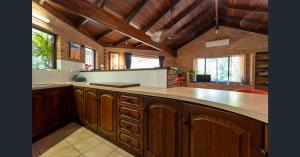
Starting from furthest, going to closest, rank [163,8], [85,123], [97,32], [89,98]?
[97,32]
[163,8]
[85,123]
[89,98]

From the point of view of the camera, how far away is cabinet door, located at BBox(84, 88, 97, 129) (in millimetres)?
2378

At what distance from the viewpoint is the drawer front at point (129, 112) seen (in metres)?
1.72

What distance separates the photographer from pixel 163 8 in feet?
14.3

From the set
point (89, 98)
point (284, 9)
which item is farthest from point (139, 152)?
point (284, 9)

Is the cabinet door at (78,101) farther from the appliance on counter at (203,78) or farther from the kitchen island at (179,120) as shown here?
the appliance on counter at (203,78)

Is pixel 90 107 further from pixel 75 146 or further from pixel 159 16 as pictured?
pixel 159 16

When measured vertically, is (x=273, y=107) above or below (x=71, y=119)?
above

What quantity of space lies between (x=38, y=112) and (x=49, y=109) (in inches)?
8.1

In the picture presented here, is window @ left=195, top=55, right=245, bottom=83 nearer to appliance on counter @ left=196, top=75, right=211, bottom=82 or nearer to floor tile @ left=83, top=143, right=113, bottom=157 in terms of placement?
appliance on counter @ left=196, top=75, right=211, bottom=82

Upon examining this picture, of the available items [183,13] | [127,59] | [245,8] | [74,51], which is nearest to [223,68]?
[245,8]

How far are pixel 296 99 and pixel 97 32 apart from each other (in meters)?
5.44

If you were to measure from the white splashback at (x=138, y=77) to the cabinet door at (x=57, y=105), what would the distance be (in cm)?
74

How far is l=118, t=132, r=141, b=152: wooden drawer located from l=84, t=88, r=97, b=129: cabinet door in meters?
0.69

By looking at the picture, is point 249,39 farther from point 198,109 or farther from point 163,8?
point 198,109
